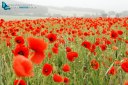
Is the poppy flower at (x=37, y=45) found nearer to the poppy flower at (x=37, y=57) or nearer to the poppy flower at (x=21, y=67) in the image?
the poppy flower at (x=37, y=57)

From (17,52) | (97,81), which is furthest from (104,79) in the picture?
(17,52)

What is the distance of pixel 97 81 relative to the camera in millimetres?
3043

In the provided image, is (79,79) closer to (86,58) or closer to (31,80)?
(31,80)

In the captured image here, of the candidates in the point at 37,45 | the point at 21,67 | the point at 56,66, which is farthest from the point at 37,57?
the point at 56,66

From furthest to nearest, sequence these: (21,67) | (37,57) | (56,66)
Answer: (56,66) → (37,57) → (21,67)

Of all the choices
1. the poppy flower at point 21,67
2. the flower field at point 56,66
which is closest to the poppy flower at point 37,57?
the flower field at point 56,66

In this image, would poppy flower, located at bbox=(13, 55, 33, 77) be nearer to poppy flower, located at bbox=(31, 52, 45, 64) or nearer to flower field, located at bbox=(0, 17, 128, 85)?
flower field, located at bbox=(0, 17, 128, 85)

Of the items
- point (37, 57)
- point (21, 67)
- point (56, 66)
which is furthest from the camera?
point (56, 66)

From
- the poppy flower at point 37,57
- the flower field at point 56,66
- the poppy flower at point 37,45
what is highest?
the poppy flower at point 37,45

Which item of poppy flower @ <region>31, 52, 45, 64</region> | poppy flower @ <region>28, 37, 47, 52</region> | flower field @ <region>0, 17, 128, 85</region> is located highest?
poppy flower @ <region>28, 37, 47, 52</region>

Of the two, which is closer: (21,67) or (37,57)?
(21,67)

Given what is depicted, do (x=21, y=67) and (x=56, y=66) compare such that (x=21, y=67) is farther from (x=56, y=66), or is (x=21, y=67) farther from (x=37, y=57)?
(x=56, y=66)

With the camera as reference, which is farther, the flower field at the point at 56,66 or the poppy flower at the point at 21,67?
the flower field at the point at 56,66

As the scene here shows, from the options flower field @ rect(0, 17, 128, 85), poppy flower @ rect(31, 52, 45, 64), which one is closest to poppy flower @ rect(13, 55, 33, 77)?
flower field @ rect(0, 17, 128, 85)
